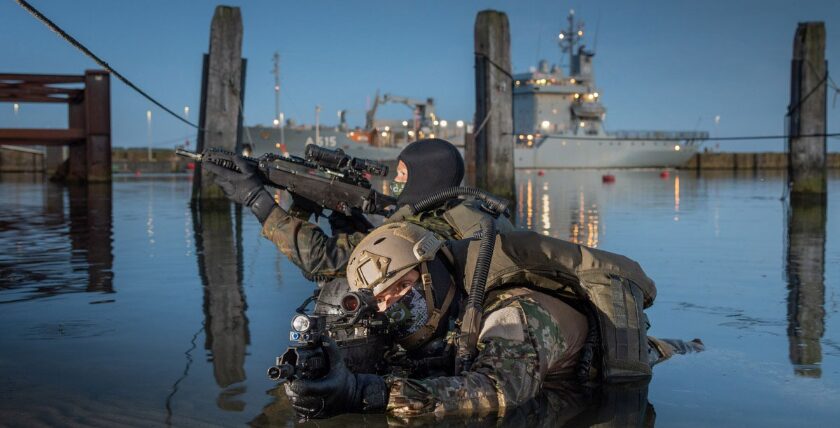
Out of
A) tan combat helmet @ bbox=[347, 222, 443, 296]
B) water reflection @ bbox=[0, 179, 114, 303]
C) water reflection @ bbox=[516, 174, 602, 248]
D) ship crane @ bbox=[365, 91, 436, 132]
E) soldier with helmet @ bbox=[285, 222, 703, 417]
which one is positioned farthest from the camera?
ship crane @ bbox=[365, 91, 436, 132]

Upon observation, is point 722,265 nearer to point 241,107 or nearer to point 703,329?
point 703,329

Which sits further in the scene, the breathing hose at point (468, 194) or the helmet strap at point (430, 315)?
the breathing hose at point (468, 194)

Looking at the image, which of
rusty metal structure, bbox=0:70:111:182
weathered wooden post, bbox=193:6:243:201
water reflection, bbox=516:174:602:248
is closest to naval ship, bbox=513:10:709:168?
rusty metal structure, bbox=0:70:111:182

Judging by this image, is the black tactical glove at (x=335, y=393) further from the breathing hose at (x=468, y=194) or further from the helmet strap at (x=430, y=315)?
the breathing hose at (x=468, y=194)

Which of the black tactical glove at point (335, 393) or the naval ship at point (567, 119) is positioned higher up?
the naval ship at point (567, 119)

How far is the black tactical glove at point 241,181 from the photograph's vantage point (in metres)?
5.66

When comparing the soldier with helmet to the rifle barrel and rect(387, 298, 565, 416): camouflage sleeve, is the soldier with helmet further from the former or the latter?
the rifle barrel

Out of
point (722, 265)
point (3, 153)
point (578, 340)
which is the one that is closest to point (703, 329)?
point (578, 340)

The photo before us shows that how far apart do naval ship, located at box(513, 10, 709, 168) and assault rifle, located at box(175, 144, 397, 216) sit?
6797cm

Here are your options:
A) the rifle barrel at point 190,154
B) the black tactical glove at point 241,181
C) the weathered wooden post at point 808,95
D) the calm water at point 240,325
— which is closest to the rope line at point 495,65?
the calm water at point 240,325

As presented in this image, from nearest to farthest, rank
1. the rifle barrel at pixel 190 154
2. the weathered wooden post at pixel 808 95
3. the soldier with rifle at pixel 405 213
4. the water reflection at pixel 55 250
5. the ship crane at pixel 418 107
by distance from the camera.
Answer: the soldier with rifle at pixel 405 213
the rifle barrel at pixel 190 154
the water reflection at pixel 55 250
the weathered wooden post at pixel 808 95
the ship crane at pixel 418 107

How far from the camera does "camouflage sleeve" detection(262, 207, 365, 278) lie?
5188mm

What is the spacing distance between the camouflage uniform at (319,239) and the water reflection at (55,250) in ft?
7.93

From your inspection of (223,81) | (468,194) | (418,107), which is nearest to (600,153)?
(418,107)
